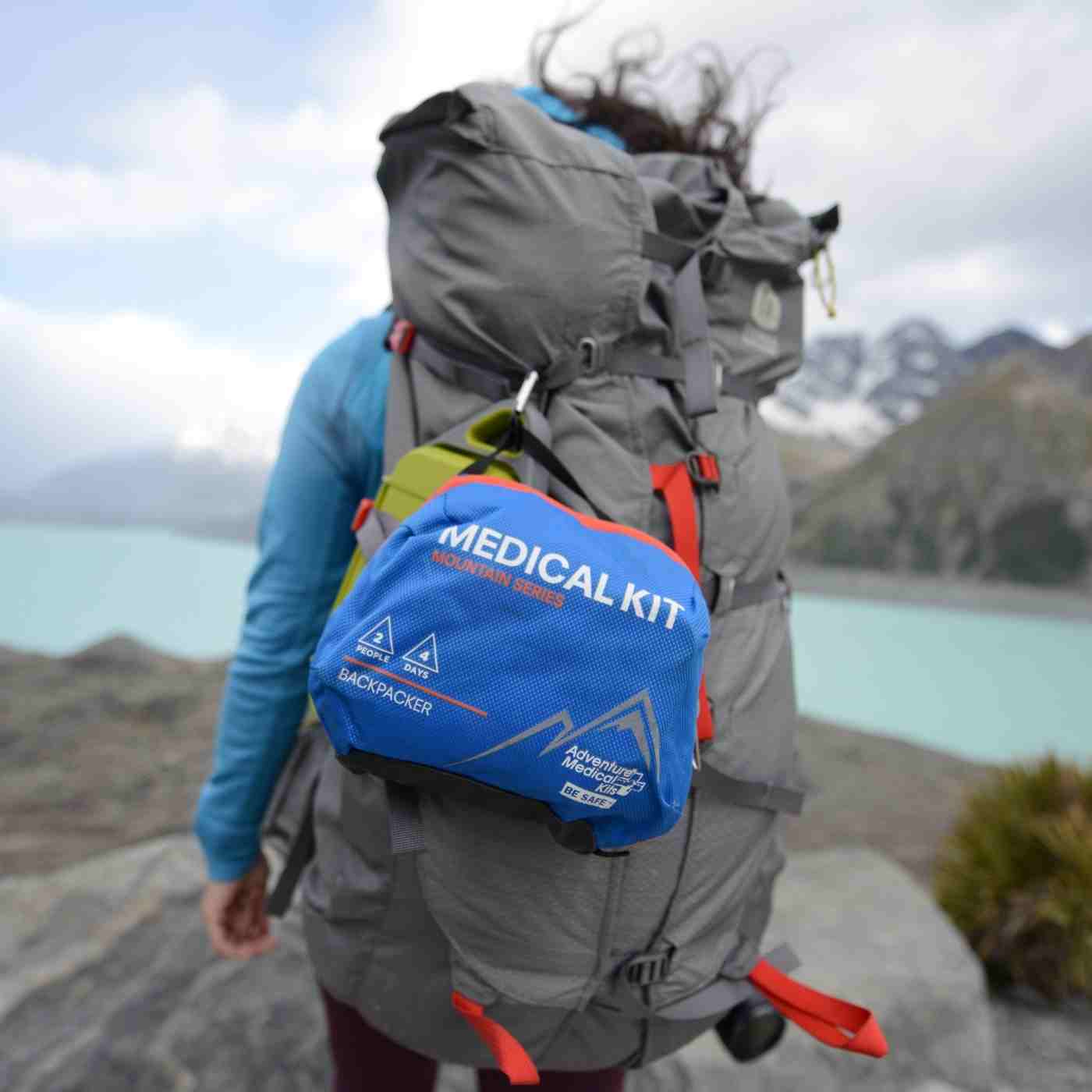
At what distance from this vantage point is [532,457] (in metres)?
1.03

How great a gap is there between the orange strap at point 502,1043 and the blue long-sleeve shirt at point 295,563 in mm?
517

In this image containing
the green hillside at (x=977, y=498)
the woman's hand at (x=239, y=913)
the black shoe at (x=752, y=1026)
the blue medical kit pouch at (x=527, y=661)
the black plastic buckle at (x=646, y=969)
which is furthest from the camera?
the green hillside at (x=977, y=498)

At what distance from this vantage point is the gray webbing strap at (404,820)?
0.98 m

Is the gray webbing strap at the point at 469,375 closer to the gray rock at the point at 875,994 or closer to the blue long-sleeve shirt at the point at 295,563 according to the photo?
the blue long-sleeve shirt at the point at 295,563

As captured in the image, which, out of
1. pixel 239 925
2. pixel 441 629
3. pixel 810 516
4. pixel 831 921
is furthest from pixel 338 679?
pixel 810 516

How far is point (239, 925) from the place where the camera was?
4.96 feet

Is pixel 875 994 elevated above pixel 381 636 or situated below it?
below

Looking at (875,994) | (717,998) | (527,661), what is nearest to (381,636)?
(527,661)

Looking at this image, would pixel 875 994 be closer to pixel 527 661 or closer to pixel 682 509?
pixel 682 509

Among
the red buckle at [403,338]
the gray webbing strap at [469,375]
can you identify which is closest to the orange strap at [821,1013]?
the gray webbing strap at [469,375]

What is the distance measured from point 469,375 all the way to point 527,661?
1.47 feet

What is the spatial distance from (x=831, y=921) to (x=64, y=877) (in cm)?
332

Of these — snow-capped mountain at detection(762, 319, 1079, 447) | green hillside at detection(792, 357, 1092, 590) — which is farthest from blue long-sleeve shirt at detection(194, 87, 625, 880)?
snow-capped mountain at detection(762, 319, 1079, 447)

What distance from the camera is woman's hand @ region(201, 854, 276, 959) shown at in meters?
1.46
